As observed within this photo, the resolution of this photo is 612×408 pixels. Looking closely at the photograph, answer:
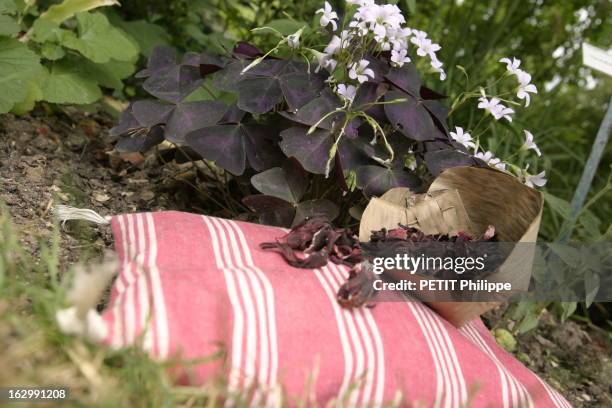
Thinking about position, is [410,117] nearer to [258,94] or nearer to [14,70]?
[258,94]

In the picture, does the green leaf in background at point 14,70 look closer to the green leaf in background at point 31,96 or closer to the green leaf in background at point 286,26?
the green leaf in background at point 31,96

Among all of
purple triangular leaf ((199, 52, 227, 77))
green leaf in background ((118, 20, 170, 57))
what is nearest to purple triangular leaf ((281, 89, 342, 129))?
purple triangular leaf ((199, 52, 227, 77))

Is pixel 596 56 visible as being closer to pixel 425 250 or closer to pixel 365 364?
pixel 425 250

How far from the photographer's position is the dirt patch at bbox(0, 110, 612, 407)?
4.80ft

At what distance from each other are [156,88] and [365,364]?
81 cm

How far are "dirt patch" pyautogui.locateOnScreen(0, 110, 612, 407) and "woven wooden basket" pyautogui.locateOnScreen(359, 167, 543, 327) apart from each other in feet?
1.70

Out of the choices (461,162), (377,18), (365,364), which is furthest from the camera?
(461,162)

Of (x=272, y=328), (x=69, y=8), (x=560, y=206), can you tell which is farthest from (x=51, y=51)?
(x=560, y=206)

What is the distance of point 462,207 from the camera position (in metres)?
1.34

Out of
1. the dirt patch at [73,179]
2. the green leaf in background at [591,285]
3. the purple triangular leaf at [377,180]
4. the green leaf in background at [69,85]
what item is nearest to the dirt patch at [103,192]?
the dirt patch at [73,179]

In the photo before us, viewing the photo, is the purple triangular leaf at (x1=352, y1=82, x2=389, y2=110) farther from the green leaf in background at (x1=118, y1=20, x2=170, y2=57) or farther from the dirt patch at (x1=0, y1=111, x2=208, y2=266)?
the green leaf in background at (x1=118, y1=20, x2=170, y2=57)

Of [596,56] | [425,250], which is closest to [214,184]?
[425,250]

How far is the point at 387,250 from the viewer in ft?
3.84

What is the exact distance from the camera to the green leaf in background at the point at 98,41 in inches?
67.1
